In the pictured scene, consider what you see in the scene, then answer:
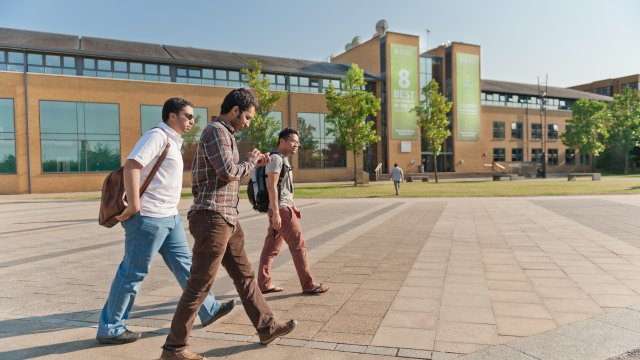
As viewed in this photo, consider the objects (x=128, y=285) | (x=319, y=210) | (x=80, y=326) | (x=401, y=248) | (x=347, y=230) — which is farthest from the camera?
(x=319, y=210)

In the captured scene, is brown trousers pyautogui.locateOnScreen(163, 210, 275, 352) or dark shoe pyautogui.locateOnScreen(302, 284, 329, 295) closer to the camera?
brown trousers pyautogui.locateOnScreen(163, 210, 275, 352)

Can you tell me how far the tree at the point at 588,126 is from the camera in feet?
164

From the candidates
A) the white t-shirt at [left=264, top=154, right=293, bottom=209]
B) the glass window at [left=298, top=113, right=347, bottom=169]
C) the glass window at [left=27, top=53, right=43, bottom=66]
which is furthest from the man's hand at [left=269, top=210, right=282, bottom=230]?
the glass window at [left=298, top=113, right=347, bottom=169]

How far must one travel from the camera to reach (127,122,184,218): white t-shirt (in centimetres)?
305

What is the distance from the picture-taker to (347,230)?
9.57 meters

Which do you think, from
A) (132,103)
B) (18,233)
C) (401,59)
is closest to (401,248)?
(18,233)

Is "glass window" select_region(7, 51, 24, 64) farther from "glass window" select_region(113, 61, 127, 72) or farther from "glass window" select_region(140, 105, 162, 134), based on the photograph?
"glass window" select_region(140, 105, 162, 134)

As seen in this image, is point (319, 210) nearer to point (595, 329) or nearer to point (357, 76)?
point (595, 329)

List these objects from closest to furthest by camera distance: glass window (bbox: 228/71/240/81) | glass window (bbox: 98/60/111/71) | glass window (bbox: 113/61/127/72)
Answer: glass window (bbox: 98/60/111/71) → glass window (bbox: 113/61/127/72) → glass window (bbox: 228/71/240/81)

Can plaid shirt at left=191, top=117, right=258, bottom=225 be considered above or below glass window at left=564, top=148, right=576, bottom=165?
below

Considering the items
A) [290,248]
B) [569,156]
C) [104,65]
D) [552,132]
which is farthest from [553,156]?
[290,248]

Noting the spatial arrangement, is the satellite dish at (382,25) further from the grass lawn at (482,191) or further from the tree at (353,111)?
the grass lawn at (482,191)

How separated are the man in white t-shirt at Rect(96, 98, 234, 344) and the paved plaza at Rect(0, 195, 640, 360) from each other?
27 centimetres

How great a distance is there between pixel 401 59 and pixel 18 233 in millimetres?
40000
